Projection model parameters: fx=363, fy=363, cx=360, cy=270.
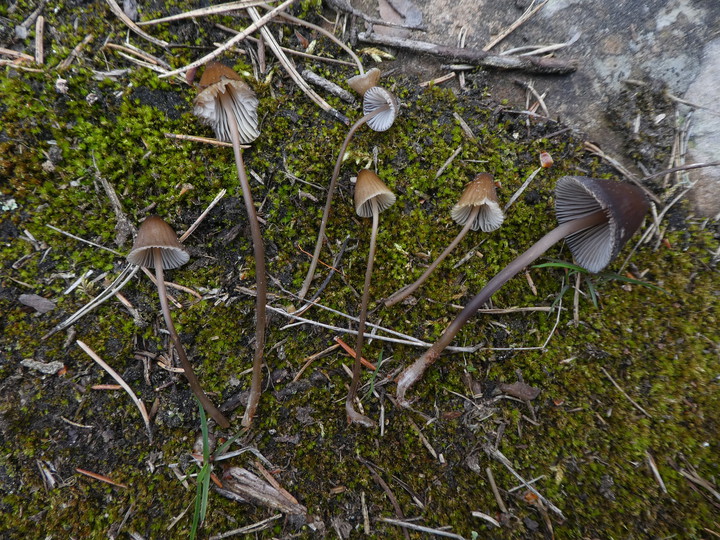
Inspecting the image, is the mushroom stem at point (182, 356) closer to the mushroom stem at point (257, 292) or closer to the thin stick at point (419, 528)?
the mushroom stem at point (257, 292)

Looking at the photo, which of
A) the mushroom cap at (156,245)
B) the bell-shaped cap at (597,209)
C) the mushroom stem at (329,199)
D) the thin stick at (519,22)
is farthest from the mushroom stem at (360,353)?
the thin stick at (519,22)

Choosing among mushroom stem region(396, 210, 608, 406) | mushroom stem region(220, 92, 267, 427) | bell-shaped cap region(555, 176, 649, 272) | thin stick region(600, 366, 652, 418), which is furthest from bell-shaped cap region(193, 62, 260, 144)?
thin stick region(600, 366, 652, 418)

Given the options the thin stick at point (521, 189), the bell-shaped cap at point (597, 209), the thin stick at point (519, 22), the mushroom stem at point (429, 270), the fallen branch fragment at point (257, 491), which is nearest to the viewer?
the bell-shaped cap at point (597, 209)

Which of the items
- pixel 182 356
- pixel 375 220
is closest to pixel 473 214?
pixel 375 220

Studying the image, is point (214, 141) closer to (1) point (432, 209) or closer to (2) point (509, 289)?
(1) point (432, 209)

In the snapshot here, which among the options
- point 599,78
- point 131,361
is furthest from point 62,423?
point 599,78
